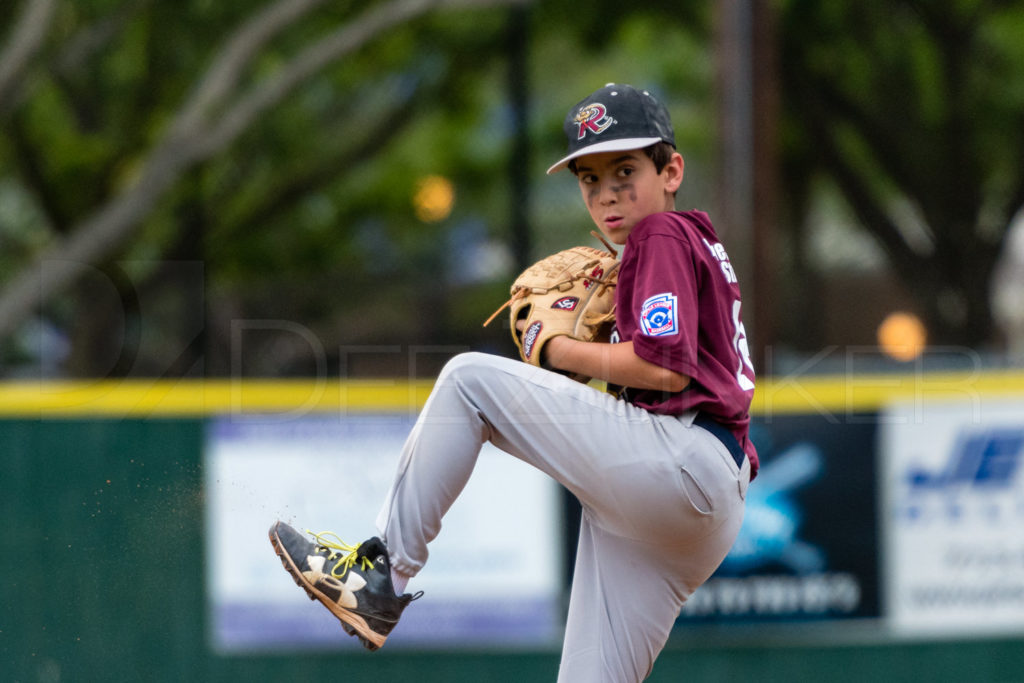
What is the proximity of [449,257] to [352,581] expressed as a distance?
6.64 m

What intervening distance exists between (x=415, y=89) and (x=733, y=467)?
27.0 ft

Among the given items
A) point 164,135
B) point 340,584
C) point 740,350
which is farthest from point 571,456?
point 164,135

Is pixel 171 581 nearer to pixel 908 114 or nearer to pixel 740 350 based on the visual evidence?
pixel 740 350

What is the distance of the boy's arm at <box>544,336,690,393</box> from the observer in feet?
9.27

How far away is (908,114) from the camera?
1028cm

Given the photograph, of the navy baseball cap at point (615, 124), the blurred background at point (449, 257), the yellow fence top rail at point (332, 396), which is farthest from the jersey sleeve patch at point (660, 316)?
the yellow fence top rail at point (332, 396)

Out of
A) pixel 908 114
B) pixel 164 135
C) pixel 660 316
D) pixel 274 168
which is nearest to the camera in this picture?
pixel 660 316

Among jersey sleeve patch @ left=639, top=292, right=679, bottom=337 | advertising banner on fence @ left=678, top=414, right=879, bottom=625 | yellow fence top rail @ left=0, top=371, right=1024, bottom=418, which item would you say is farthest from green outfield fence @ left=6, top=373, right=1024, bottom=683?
jersey sleeve patch @ left=639, top=292, right=679, bottom=337

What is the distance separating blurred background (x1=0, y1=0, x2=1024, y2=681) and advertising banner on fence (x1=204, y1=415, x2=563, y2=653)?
9 centimetres

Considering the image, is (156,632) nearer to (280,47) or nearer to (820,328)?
(820,328)

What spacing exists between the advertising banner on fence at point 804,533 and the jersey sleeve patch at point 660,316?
9.85 ft

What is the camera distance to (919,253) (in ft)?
31.6

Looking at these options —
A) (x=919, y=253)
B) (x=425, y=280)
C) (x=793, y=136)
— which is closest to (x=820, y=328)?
(x=919, y=253)

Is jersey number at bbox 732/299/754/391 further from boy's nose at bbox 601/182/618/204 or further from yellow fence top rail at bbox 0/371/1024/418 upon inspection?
yellow fence top rail at bbox 0/371/1024/418
